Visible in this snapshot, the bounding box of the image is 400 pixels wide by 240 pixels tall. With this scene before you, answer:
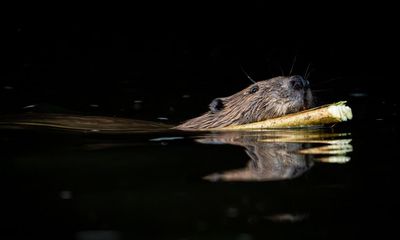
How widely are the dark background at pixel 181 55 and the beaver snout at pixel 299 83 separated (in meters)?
2.31

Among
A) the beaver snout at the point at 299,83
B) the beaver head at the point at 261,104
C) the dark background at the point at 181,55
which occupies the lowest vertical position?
the beaver head at the point at 261,104

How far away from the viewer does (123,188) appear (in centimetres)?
385

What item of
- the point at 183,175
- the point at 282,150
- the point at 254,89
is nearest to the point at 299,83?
the point at 254,89

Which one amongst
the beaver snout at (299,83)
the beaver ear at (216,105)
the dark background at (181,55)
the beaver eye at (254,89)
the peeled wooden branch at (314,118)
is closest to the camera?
the peeled wooden branch at (314,118)

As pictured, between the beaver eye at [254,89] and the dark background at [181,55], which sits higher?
the dark background at [181,55]

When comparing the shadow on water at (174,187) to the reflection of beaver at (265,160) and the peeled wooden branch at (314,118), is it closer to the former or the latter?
the reflection of beaver at (265,160)

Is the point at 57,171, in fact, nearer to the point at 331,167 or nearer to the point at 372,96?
the point at 331,167

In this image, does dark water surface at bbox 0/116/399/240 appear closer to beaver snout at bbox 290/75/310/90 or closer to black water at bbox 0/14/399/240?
black water at bbox 0/14/399/240

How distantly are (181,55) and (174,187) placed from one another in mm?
14089

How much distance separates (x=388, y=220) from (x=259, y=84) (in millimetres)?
4264

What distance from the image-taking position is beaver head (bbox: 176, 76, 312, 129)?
664 centimetres

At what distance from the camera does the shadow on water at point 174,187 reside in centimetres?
305

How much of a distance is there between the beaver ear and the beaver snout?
106cm

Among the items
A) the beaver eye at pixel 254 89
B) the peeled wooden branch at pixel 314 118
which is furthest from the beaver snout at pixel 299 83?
the beaver eye at pixel 254 89
